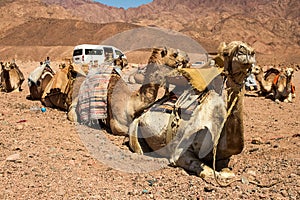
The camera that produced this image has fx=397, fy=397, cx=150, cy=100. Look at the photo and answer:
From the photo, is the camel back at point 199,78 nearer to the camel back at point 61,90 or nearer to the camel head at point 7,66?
the camel back at point 61,90

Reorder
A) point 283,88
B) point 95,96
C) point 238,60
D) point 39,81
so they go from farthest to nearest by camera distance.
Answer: point 283,88
point 39,81
point 95,96
point 238,60

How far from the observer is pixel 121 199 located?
3521 mm

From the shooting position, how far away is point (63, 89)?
7.70m

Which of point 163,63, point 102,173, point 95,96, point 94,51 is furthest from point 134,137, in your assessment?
point 94,51

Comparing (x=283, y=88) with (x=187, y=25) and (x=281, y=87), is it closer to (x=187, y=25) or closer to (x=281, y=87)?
(x=281, y=87)

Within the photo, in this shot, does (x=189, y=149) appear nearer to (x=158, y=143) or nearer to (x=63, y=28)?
(x=158, y=143)

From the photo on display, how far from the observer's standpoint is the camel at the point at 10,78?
11045mm

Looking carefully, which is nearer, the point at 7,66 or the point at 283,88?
the point at 7,66

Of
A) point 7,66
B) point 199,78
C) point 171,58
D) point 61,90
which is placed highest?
point 171,58

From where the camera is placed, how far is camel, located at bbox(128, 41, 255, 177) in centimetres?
335

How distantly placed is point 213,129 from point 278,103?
828 cm

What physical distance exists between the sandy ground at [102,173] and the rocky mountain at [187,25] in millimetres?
44823

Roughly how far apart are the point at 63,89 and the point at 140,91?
3073mm

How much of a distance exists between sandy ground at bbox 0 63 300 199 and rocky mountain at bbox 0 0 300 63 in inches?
1765
